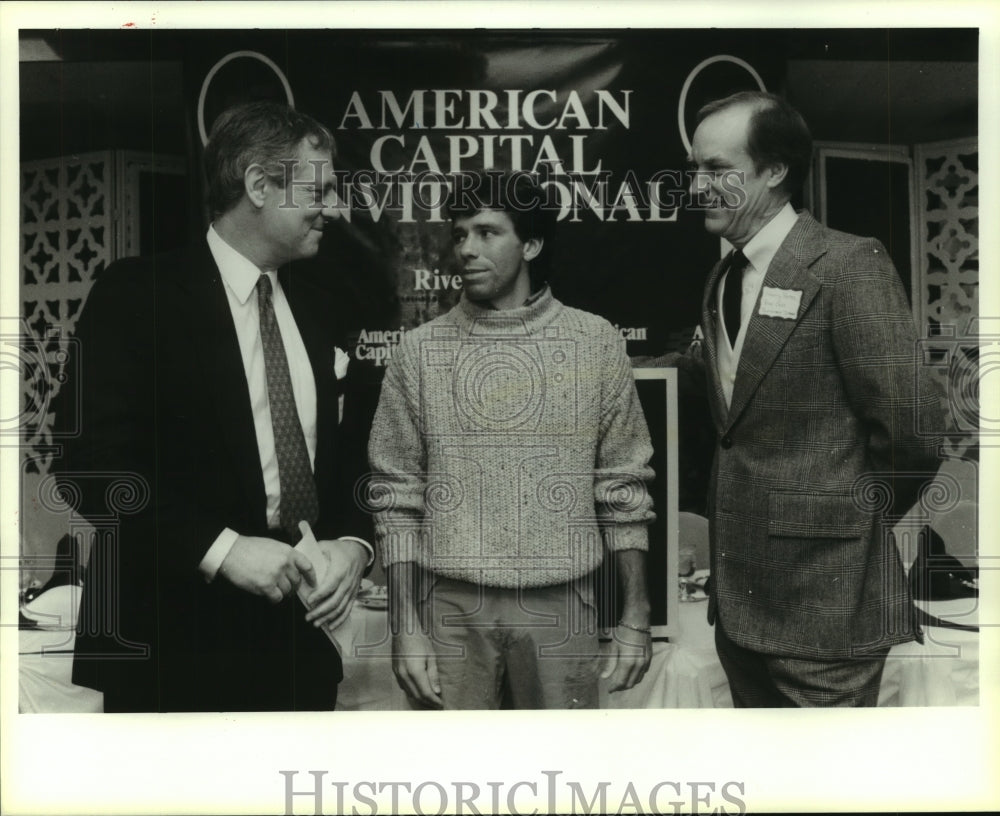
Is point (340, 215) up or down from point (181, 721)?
up

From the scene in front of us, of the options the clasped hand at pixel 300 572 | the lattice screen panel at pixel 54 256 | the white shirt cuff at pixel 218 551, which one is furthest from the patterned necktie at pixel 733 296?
the lattice screen panel at pixel 54 256

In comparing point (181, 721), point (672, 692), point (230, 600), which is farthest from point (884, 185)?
point (181, 721)

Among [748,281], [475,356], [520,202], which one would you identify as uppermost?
[520,202]

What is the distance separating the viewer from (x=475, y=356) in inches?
174

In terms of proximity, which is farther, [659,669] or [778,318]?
[659,669]

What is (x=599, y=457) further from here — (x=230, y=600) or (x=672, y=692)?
(x=230, y=600)

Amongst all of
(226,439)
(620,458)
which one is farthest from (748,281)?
(226,439)

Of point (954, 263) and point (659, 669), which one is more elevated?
point (954, 263)

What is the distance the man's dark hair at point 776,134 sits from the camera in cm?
445

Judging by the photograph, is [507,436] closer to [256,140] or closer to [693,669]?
[693,669]

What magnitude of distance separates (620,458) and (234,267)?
142 cm

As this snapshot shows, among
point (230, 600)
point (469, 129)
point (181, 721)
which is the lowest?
point (181, 721)

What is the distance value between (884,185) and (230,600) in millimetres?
2557

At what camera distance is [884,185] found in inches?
176
